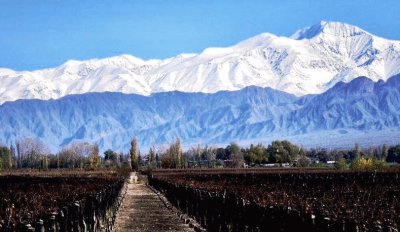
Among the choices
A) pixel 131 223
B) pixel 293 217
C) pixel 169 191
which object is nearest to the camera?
pixel 293 217

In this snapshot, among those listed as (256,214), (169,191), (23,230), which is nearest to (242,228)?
(256,214)

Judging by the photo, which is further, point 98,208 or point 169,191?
point 169,191

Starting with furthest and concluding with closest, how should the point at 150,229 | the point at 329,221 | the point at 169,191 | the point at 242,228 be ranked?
the point at 169,191 → the point at 150,229 → the point at 242,228 → the point at 329,221

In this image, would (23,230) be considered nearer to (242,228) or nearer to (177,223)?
(242,228)

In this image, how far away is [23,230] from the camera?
13.9 metres

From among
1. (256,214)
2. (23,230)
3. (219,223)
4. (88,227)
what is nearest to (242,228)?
(256,214)

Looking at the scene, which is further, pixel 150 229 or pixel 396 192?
pixel 396 192

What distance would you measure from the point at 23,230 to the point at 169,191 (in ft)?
128

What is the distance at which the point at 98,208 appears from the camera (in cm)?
3055

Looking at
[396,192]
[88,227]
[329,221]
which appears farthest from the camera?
[396,192]

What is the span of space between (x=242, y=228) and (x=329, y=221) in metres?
8.44

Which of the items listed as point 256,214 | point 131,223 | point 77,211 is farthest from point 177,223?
point 256,214

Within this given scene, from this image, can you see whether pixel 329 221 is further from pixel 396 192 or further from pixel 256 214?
pixel 396 192

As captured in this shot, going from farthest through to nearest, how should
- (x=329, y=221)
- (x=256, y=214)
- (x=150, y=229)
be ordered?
(x=150, y=229) → (x=256, y=214) → (x=329, y=221)
